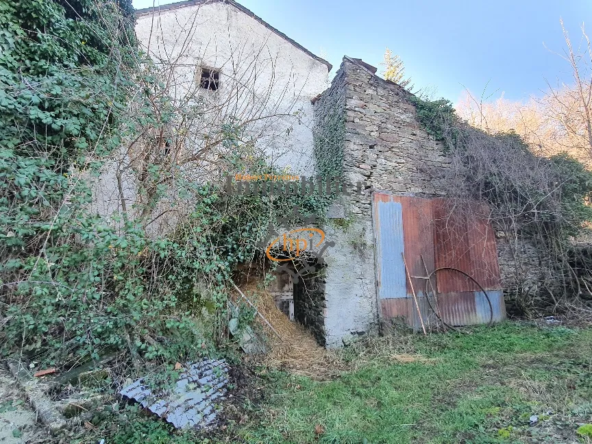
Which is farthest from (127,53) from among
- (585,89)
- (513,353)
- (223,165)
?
(585,89)

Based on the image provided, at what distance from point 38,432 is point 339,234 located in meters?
4.33

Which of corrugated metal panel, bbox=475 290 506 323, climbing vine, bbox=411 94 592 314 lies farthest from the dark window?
corrugated metal panel, bbox=475 290 506 323

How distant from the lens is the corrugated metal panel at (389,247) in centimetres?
518

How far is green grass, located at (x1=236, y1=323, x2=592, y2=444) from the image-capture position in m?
2.33

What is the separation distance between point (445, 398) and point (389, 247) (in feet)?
9.01

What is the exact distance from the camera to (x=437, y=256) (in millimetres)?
5598

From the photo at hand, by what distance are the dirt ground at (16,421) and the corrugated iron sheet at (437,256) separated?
4.67m

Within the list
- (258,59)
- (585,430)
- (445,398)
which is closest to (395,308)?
(445,398)

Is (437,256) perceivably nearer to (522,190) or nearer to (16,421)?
(522,190)

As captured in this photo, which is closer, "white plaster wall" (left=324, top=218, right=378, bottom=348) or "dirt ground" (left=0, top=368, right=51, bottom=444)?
"dirt ground" (left=0, top=368, right=51, bottom=444)

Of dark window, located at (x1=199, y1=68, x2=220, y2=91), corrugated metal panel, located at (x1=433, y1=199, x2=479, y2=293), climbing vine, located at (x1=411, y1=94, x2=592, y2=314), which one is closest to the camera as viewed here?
dark window, located at (x1=199, y1=68, x2=220, y2=91)

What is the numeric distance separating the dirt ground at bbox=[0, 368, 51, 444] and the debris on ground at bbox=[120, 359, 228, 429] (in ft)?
2.05

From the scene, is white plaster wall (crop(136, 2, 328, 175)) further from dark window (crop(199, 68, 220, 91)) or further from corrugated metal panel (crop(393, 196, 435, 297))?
corrugated metal panel (crop(393, 196, 435, 297))

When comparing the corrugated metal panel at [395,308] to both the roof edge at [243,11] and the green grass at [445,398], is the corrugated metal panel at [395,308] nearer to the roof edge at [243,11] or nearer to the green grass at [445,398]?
the green grass at [445,398]
